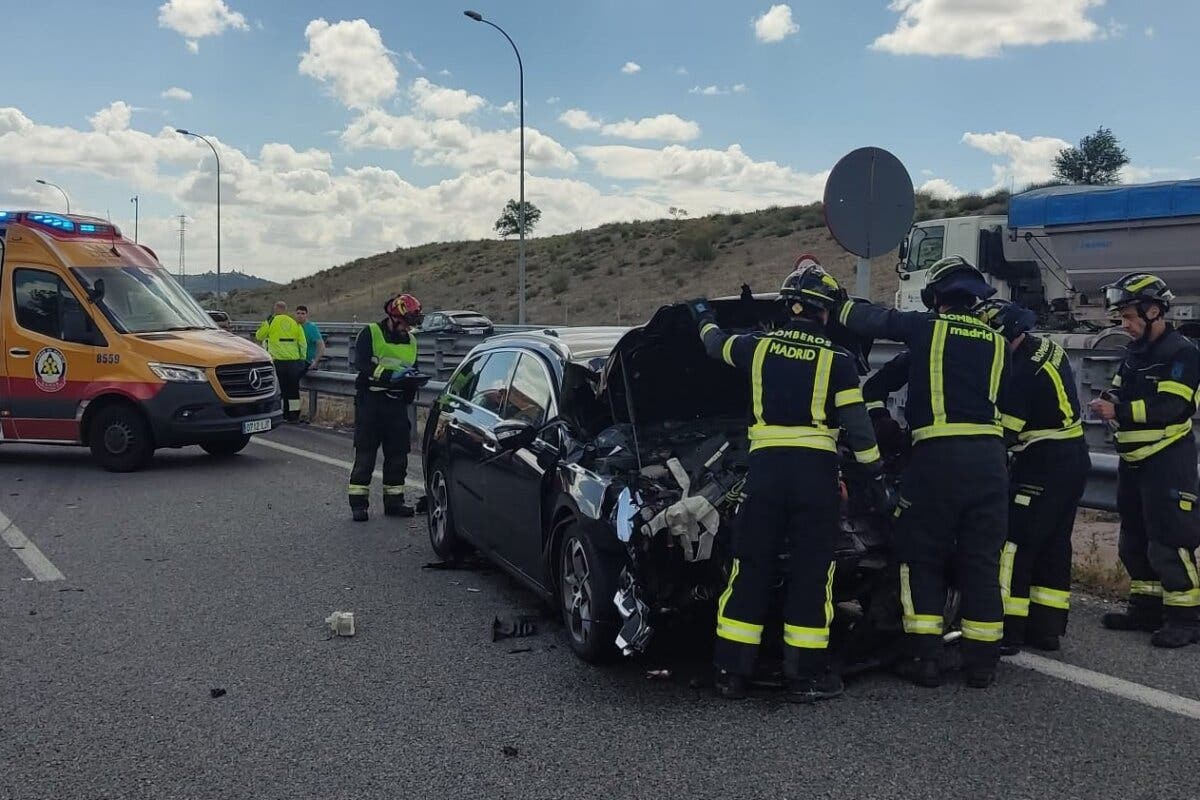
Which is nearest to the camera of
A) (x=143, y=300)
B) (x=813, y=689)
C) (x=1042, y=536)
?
(x=813, y=689)

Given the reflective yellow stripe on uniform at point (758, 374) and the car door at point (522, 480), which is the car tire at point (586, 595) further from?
the reflective yellow stripe on uniform at point (758, 374)

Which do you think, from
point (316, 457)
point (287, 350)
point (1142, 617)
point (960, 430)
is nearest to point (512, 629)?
point (960, 430)

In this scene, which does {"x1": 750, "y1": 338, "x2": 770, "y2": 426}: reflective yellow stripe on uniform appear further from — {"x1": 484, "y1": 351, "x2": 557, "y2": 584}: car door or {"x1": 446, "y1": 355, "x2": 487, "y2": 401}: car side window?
{"x1": 446, "y1": 355, "x2": 487, "y2": 401}: car side window

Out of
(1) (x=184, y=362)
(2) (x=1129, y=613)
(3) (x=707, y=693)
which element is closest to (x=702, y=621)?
(3) (x=707, y=693)

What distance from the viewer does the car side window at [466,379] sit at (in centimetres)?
715

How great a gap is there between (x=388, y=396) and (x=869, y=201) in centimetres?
407

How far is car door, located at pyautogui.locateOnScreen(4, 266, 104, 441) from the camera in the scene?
36.7 ft

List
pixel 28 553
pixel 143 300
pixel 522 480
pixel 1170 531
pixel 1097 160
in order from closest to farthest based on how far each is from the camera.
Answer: pixel 1170 531 < pixel 522 480 < pixel 28 553 < pixel 143 300 < pixel 1097 160

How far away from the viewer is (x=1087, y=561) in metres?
6.75

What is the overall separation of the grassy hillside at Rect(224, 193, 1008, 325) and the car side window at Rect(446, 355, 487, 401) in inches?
1332

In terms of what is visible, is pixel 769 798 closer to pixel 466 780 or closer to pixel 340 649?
pixel 466 780

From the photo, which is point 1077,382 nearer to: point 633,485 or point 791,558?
point 791,558

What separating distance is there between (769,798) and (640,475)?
5.85ft

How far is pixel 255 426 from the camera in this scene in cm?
1166
